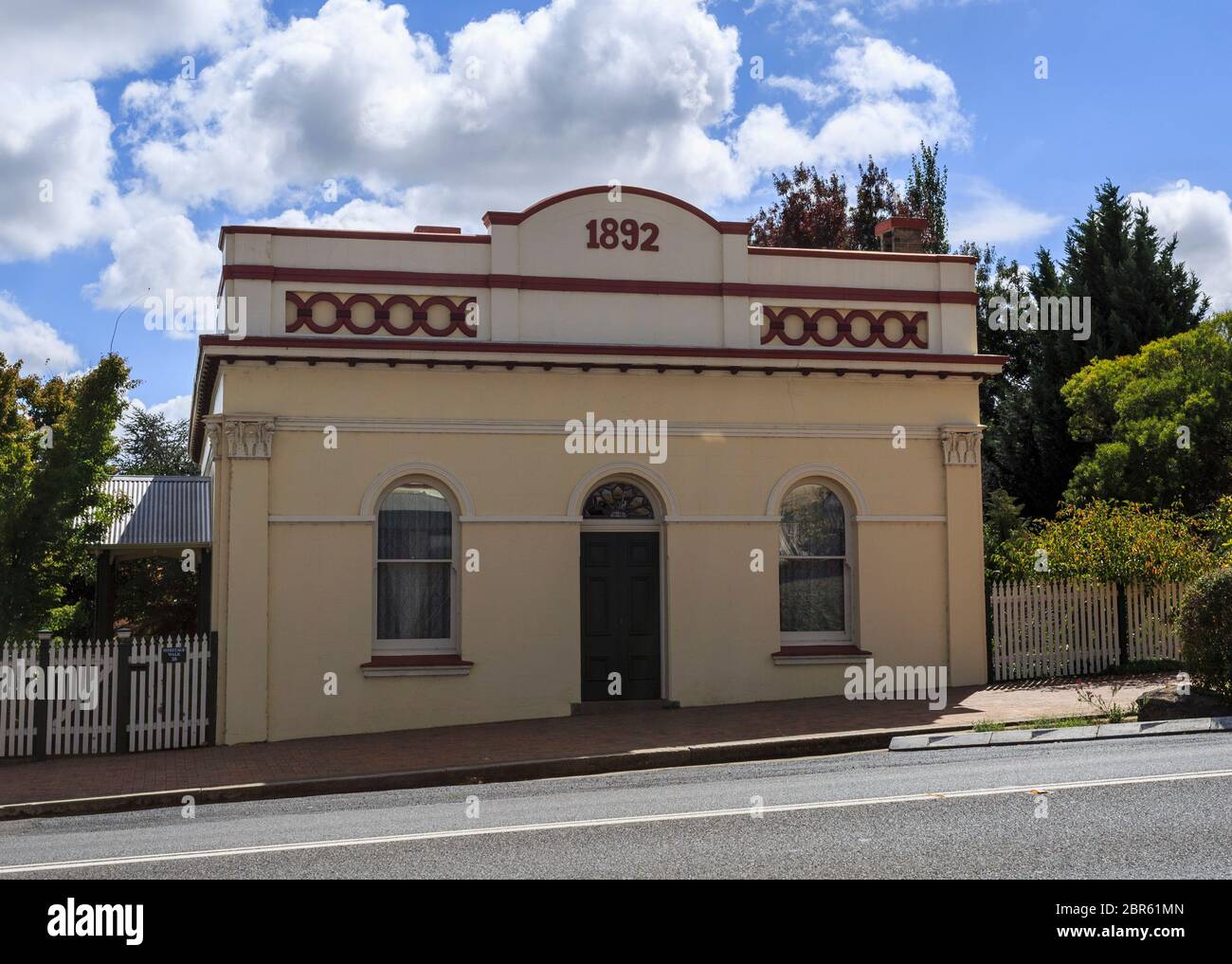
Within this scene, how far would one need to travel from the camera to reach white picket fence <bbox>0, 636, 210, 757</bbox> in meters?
13.3

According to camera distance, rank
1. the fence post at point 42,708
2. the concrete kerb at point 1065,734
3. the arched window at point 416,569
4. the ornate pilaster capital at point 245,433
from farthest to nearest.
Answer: the arched window at point 416,569 → the ornate pilaster capital at point 245,433 → the fence post at point 42,708 → the concrete kerb at point 1065,734

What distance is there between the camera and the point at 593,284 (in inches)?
611

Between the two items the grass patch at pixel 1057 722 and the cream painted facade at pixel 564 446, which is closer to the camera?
the grass patch at pixel 1057 722

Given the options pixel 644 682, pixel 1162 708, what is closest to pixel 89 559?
pixel 644 682

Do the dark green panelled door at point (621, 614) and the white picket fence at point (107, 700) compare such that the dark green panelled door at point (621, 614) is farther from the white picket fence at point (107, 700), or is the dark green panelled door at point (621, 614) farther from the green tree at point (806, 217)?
the green tree at point (806, 217)

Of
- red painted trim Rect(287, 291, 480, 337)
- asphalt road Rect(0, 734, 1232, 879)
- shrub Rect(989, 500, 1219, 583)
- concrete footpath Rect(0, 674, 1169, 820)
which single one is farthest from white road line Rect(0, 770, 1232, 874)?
shrub Rect(989, 500, 1219, 583)

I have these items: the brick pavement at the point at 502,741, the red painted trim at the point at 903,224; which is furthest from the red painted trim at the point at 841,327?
the brick pavement at the point at 502,741

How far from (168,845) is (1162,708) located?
31.3 ft

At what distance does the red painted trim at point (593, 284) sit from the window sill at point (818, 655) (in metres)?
4.32

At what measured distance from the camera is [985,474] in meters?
32.8

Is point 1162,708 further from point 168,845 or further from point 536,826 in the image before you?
point 168,845

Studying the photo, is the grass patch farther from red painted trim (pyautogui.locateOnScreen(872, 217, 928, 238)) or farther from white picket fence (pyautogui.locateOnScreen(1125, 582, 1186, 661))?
red painted trim (pyautogui.locateOnScreen(872, 217, 928, 238))

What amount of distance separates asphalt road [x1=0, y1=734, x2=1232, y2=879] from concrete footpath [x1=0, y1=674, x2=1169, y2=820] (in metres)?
0.57

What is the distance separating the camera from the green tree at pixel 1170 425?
24781 mm
